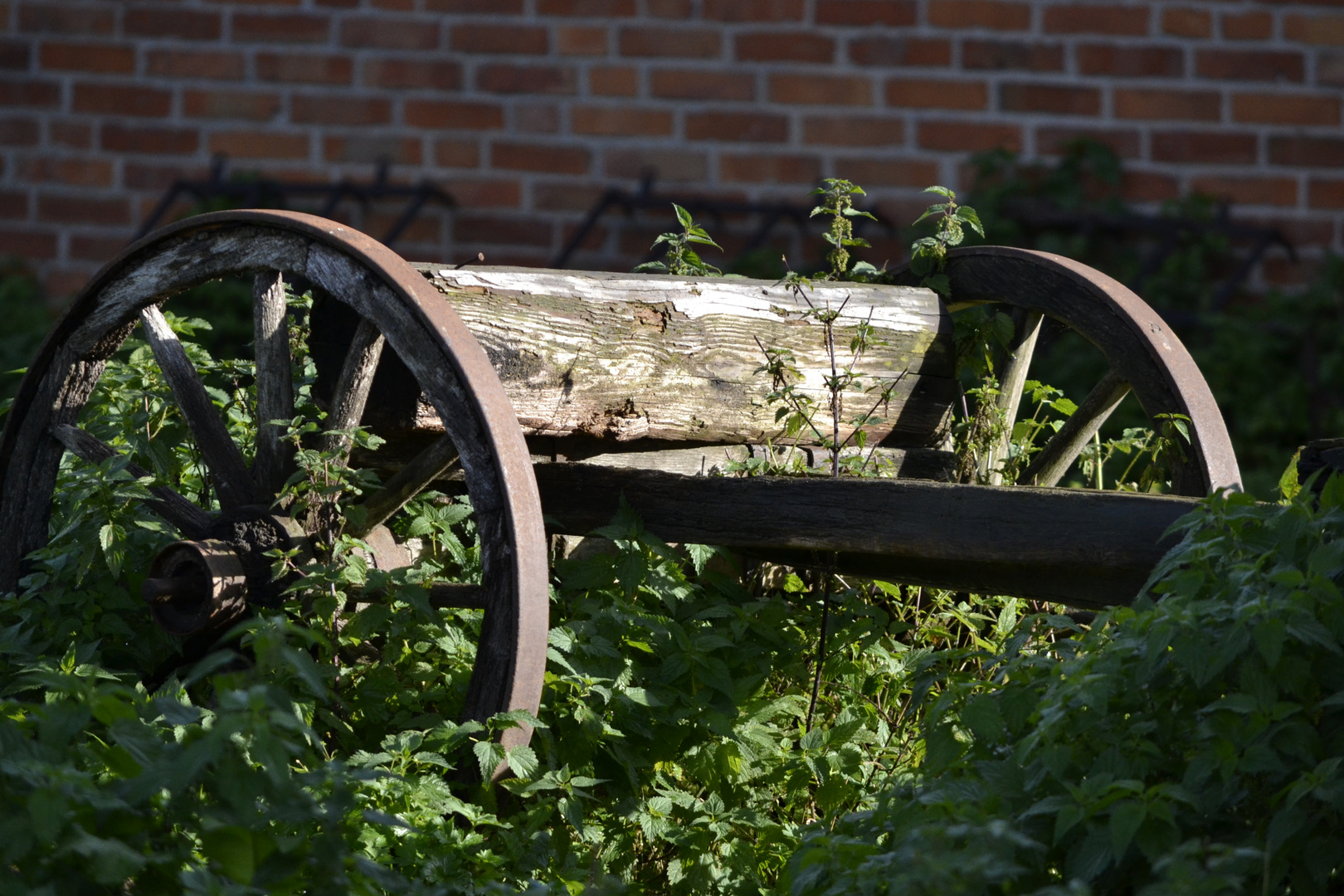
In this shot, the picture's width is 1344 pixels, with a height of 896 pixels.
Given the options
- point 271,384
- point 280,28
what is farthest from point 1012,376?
point 280,28

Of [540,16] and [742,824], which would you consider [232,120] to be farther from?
[742,824]

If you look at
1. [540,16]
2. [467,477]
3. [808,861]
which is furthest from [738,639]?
[540,16]

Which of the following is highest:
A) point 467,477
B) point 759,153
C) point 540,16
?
point 540,16

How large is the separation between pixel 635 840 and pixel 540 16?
361cm

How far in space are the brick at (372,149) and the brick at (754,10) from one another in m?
1.27

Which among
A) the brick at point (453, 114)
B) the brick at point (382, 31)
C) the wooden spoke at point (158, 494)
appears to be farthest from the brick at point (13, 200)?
the wooden spoke at point (158, 494)

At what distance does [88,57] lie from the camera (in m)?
5.20

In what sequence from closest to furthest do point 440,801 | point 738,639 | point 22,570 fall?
point 440,801, point 738,639, point 22,570

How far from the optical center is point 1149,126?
525 cm

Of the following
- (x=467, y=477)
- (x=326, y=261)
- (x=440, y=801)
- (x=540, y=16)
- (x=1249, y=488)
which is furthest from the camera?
(x=540, y=16)

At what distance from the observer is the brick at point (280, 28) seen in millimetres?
5164

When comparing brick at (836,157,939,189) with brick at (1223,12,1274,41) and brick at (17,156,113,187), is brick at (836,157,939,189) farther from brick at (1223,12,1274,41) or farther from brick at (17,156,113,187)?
brick at (17,156,113,187)

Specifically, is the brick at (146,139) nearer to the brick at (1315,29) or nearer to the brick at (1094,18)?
the brick at (1094,18)

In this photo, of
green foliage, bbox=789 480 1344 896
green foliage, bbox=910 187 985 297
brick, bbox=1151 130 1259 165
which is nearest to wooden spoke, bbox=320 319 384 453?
green foliage, bbox=789 480 1344 896
